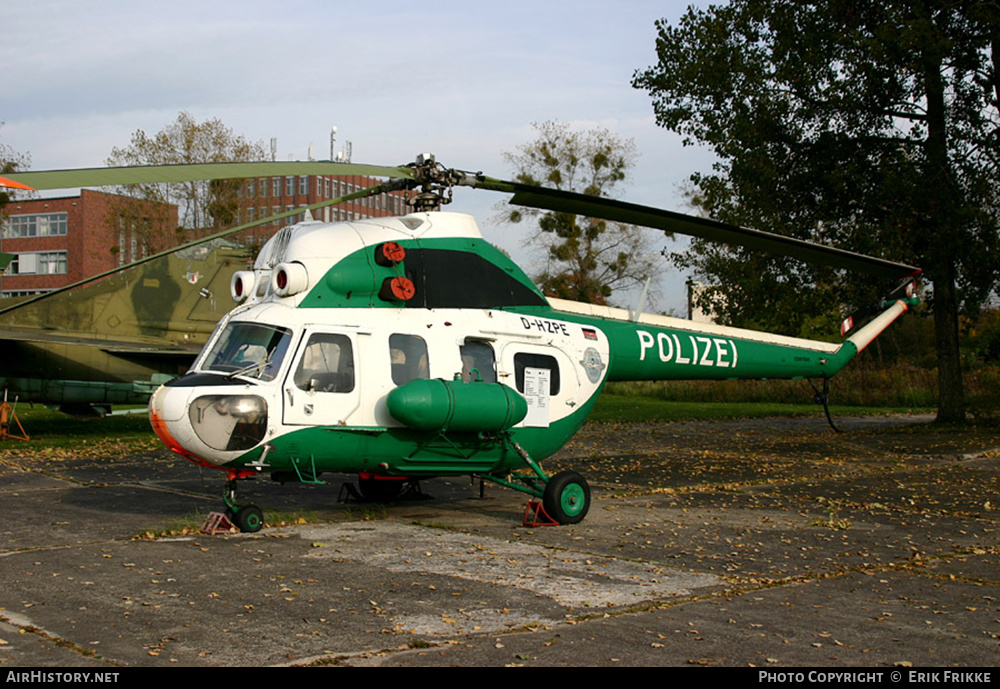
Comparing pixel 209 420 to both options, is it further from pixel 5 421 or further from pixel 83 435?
pixel 83 435

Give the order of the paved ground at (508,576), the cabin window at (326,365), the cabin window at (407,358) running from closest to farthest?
the paved ground at (508,576), the cabin window at (326,365), the cabin window at (407,358)

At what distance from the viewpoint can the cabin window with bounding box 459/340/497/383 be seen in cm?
1090

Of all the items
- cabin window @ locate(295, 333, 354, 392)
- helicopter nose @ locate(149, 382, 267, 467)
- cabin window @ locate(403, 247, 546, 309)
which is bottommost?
helicopter nose @ locate(149, 382, 267, 467)

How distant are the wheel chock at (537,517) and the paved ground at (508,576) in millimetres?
378

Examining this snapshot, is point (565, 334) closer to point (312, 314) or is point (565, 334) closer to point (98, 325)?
point (312, 314)

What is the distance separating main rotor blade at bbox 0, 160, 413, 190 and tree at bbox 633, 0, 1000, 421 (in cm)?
1491

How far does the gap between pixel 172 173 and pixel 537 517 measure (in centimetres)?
551

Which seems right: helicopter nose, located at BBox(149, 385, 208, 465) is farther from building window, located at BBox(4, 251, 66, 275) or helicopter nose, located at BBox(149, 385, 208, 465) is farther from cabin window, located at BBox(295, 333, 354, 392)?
building window, located at BBox(4, 251, 66, 275)

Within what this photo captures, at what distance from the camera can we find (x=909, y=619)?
6.73 meters

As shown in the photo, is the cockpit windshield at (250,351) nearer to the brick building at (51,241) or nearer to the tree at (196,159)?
the tree at (196,159)

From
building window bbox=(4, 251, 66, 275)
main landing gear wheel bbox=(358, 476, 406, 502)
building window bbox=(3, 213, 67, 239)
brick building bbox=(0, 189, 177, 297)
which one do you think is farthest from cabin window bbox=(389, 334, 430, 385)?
building window bbox=(4, 251, 66, 275)

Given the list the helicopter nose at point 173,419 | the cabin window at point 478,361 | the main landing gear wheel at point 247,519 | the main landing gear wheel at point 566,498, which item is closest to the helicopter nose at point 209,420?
the helicopter nose at point 173,419

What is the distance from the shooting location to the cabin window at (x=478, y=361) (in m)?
10.9

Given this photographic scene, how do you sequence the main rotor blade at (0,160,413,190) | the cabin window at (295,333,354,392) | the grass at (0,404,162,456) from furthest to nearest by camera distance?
the grass at (0,404,162,456) → the cabin window at (295,333,354,392) → the main rotor blade at (0,160,413,190)
